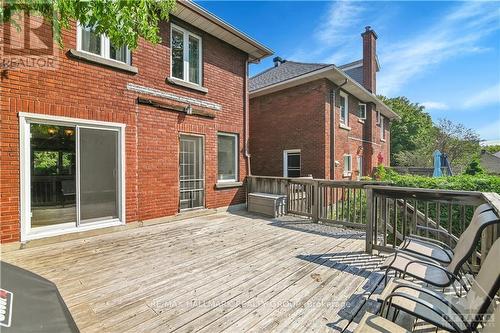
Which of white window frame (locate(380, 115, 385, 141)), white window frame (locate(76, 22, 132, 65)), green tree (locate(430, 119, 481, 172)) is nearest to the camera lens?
white window frame (locate(76, 22, 132, 65))

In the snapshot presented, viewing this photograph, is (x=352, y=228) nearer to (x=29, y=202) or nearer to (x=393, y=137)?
(x=29, y=202)

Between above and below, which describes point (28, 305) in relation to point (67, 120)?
below

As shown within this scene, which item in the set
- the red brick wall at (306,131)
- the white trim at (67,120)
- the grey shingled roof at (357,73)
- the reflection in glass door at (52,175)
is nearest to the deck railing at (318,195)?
the red brick wall at (306,131)

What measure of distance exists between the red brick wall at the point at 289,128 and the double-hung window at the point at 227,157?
3.80 m

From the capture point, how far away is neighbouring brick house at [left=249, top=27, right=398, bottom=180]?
10727mm

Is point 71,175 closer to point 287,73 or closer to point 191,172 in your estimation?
point 191,172

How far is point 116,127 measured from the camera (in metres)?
5.82

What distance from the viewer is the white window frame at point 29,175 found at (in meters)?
4.50

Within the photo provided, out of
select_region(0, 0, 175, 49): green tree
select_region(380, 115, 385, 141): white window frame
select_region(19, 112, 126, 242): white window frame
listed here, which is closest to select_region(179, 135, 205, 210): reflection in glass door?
select_region(19, 112, 126, 242): white window frame

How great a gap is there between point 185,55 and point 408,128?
35.2 m

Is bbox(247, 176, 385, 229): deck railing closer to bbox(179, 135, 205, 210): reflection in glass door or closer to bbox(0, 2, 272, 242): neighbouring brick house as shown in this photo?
bbox(0, 2, 272, 242): neighbouring brick house

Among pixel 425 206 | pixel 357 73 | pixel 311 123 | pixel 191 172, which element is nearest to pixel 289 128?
pixel 311 123

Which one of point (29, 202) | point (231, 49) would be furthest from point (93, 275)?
point (231, 49)

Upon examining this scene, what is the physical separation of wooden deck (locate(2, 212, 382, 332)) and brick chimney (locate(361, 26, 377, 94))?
14.0 meters
